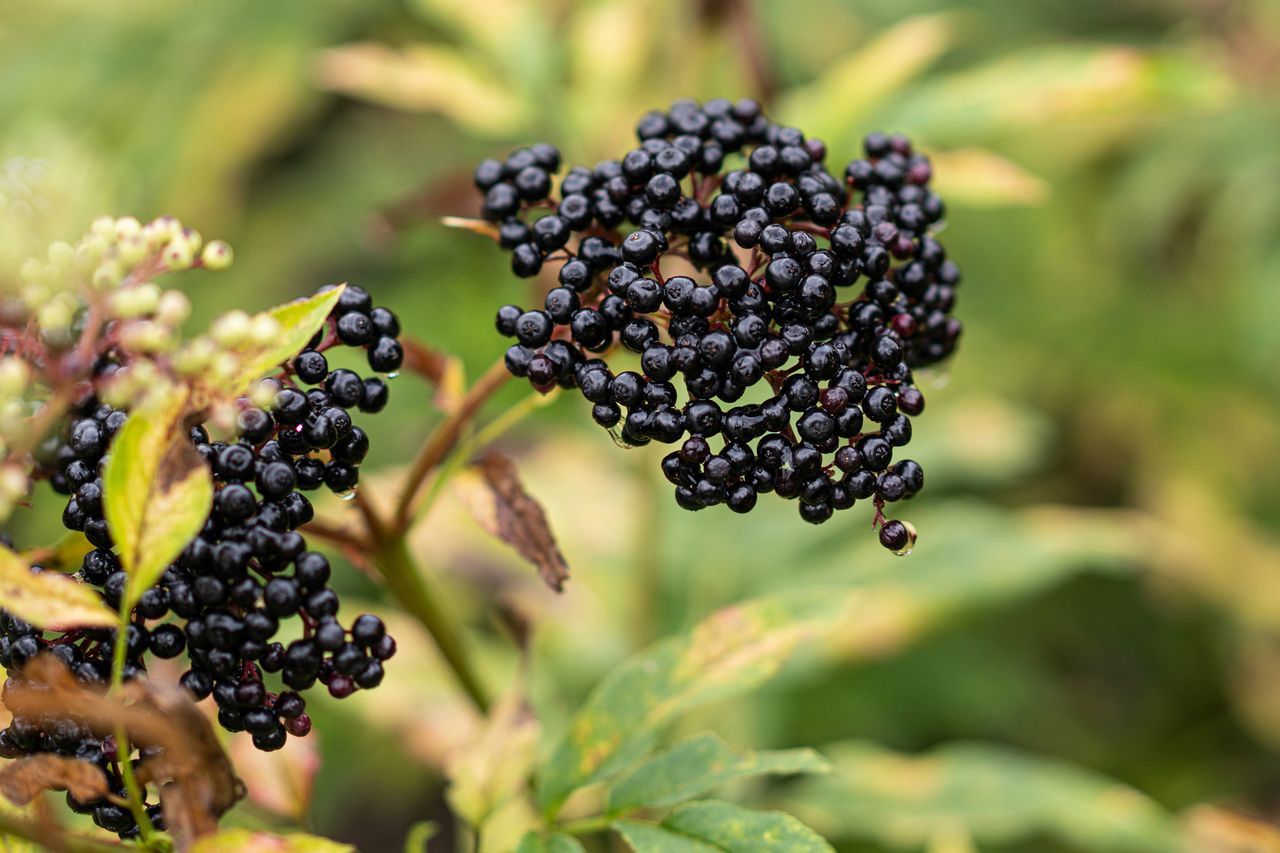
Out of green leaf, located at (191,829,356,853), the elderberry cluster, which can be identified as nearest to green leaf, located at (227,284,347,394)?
the elderberry cluster

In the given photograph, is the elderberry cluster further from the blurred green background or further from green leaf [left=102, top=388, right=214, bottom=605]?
the blurred green background

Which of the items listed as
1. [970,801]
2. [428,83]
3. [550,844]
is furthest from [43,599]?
[970,801]

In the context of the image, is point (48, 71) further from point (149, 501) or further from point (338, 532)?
point (149, 501)

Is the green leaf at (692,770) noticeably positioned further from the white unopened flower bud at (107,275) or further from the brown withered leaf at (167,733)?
the white unopened flower bud at (107,275)

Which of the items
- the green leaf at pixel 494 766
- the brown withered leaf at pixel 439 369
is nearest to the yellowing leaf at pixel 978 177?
the brown withered leaf at pixel 439 369

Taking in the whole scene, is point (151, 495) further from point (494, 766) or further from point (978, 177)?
point (978, 177)

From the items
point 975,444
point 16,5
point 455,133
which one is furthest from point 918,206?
point 16,5
